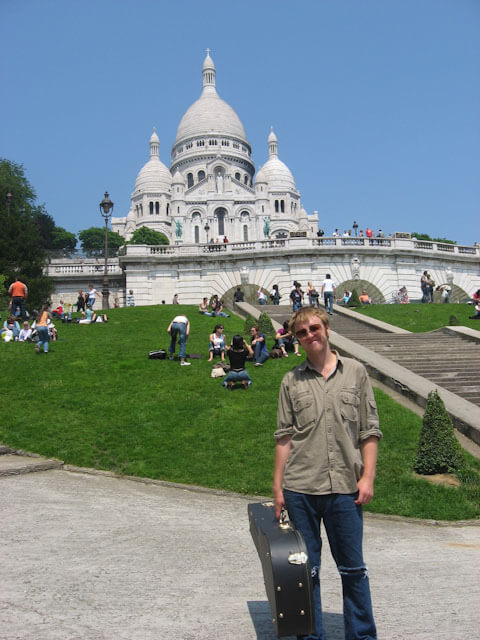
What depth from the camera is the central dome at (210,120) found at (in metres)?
120

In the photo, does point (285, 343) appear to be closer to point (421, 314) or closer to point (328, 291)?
point (328, 291)

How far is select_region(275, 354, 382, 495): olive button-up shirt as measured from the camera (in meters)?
3.86

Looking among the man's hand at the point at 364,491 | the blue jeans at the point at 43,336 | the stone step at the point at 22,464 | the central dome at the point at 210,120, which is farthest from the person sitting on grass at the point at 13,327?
the central dome at the point at 210,120

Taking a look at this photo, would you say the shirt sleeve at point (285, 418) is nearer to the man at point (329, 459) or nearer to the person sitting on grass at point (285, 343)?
the man at point (329, 459)

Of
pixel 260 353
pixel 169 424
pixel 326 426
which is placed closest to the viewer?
pixel 326 426

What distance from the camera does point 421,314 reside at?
2702 cm

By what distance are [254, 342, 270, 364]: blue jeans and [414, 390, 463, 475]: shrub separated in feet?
23.3

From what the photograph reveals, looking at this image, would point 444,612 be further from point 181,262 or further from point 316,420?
point 181,262

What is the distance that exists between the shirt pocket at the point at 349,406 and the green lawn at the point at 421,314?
19863 millimetres

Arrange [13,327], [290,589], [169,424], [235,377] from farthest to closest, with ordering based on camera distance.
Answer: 1. [13,327]
2. [235,377]
3. [169,424]
4. [290,589]

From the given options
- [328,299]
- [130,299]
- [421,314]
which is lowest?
[421,314]

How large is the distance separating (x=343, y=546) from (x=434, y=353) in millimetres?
14483

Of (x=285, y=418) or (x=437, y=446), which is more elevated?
(x=285, y=418)

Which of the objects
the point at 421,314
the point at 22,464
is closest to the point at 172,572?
the point at 22,464
